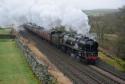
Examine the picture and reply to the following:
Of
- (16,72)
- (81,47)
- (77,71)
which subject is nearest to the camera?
(16,72)

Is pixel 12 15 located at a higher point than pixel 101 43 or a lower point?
higher

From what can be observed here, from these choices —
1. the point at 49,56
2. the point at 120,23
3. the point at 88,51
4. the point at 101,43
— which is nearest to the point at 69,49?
the point at 49,56

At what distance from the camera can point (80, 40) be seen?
37.5 metres

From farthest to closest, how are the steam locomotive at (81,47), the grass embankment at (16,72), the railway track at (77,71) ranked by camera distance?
the steam locomotive at (81,47), the railway track at (77,71), the grass embankment at (16,72)

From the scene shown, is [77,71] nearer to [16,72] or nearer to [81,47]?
[81,47]

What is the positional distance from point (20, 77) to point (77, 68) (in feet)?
33.7

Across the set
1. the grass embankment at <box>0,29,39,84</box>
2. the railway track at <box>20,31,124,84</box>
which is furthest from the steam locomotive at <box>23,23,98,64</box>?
the grass embankment at <box>0,29,39,84</box>

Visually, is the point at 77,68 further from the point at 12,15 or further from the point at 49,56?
the point at 12,15

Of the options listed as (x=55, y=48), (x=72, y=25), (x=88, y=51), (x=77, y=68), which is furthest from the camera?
(x=55, y=48)

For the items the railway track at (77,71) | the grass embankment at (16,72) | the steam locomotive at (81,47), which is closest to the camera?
the grass embankment at (16,72)

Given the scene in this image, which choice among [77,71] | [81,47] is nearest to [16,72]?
[77,71]

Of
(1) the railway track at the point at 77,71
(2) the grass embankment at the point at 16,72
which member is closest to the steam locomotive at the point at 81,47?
(1) the railway track at the point at 77,71

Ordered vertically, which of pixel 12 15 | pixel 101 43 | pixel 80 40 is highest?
pixel 12 15

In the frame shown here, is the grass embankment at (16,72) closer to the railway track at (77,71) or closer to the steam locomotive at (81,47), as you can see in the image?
the railway track at (77,71)
